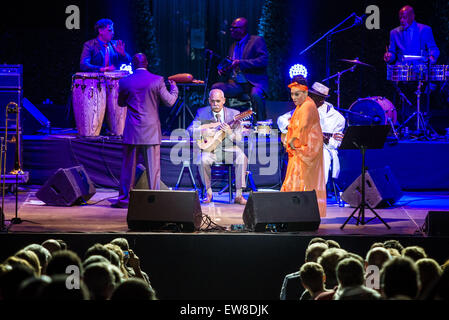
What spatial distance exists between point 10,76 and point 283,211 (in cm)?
525

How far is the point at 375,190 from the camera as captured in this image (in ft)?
28.0

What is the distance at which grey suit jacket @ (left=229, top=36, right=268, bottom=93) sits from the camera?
1097 cm

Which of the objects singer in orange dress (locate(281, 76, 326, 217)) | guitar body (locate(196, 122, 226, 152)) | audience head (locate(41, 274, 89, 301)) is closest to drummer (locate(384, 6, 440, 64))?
guitar body (locate(196, 122, 226, 152))

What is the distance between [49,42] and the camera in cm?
1314

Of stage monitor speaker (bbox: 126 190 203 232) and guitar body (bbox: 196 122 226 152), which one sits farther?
guitar body (bbox: 196 122 226 152)

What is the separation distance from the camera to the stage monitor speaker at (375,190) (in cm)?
856

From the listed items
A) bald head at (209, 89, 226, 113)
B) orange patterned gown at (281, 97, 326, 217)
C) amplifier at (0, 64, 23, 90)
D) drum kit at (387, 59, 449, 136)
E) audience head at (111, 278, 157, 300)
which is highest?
drum kit at (387, 59, 449, 136)

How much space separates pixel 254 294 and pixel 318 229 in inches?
42.5

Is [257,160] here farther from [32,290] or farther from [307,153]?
[32,290]

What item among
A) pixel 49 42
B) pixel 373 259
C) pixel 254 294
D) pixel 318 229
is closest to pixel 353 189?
pixel 318 229

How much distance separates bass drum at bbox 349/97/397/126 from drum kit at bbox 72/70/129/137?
394 cm

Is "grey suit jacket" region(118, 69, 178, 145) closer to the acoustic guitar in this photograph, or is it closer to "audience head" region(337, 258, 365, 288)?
the acoustic guitar

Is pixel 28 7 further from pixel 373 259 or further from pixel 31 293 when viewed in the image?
pixel 31 293

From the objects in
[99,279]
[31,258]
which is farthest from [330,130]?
[99,279]
